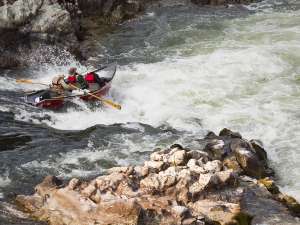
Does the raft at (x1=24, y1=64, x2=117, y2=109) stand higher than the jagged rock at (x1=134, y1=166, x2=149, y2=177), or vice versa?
the jagged rock at (x1=134, y1=166, x2=149, y2=177)

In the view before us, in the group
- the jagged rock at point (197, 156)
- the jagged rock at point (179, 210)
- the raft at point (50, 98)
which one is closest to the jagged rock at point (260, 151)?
the jagged rock at point (197, 156)

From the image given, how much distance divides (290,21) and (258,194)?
14.0 metres

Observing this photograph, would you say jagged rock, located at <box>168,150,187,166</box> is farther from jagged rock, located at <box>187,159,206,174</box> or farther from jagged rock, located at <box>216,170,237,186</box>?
jagged rock, located at <box>216,170,237,186</box>

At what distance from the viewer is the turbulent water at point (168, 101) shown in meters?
11.5

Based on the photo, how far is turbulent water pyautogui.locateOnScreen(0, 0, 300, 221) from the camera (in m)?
11.5

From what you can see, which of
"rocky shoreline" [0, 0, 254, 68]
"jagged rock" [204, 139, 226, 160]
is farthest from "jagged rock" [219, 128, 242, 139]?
"rocky shoreline" [0, 0, 254, 68]

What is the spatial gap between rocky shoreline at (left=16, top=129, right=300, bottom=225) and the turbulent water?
64 centimetres

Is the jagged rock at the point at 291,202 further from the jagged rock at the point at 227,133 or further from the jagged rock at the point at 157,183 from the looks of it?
the jagged rock at the point at 227,133

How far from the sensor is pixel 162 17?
22906 mm

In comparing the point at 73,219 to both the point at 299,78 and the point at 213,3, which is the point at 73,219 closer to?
the point at 299,78

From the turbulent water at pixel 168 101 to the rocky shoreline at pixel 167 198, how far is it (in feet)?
2.10

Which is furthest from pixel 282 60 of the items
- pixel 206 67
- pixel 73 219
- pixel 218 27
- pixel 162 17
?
pixel 73 219

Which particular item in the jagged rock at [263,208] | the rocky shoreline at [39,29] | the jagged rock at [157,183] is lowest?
the jagged rock at [263,208]

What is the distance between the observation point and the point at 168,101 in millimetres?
15508
